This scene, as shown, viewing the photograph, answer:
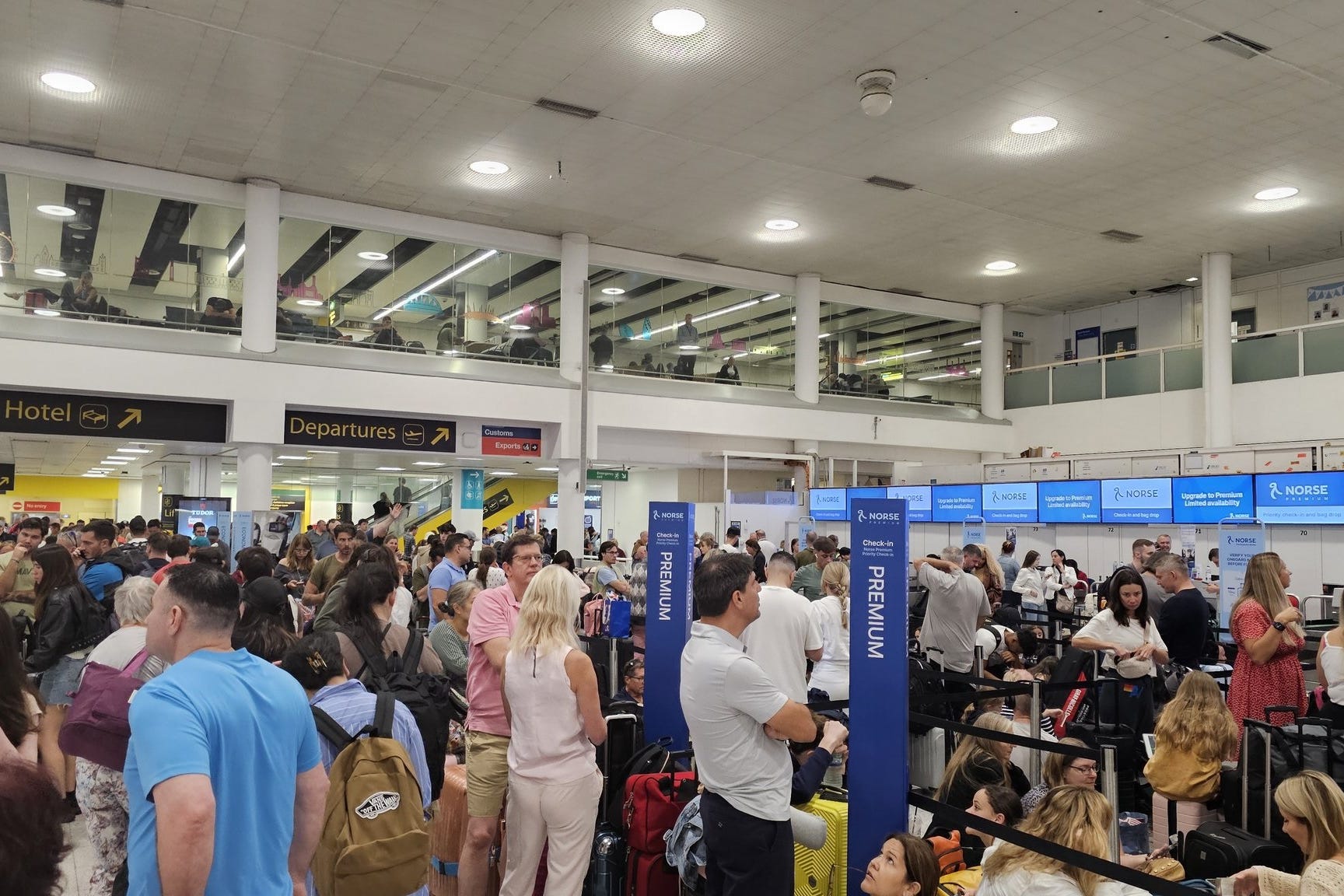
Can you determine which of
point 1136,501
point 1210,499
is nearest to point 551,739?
point 1210,499

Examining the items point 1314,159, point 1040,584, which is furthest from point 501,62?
point 1314,159

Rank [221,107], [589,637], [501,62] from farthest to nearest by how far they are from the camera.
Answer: [221,107] < [501,62] < [589,637]

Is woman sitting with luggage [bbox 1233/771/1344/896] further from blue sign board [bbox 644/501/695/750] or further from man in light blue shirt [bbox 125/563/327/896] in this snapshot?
man in light blue shirt [bbox 125/563/327/896]

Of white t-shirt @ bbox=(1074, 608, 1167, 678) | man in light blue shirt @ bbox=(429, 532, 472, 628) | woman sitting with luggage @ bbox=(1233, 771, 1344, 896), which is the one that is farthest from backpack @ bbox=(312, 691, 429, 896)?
white t-shirt @ bbox=(1074, 608, 1167, 678)

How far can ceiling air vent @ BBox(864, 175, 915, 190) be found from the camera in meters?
13.3

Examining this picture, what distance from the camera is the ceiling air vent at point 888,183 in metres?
13.3

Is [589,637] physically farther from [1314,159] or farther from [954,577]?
[1314,159]

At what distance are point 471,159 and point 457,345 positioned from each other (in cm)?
358

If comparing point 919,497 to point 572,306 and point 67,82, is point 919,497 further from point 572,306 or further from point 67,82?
point 67,82

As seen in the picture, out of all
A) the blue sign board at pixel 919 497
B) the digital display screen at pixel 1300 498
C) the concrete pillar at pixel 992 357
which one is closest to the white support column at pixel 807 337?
the blue sign board at pixel 919 497

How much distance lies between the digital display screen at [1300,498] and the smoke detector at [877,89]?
7.45 m

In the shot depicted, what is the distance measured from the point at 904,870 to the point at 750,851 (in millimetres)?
630

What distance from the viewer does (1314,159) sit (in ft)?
41.1

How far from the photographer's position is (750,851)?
3.23 meters
